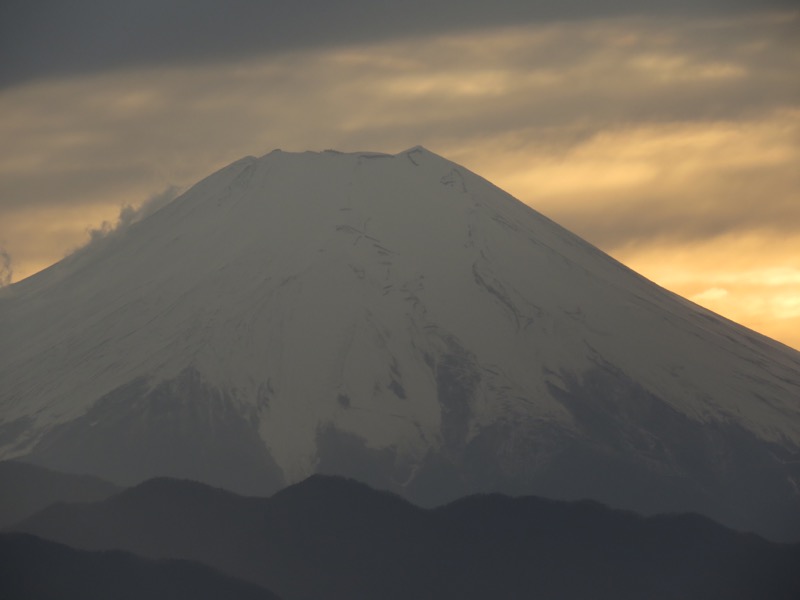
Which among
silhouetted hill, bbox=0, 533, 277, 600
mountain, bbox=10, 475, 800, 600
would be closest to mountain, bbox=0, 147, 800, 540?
mountain, bbox=10, 475, 800, 600

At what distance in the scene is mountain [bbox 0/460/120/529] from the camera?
12650 cm

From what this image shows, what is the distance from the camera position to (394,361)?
132750mm

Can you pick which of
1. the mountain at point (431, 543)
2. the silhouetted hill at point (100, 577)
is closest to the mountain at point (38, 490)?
the mountain at point (431, 543)

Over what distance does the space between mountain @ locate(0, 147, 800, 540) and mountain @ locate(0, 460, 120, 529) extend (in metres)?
1.41

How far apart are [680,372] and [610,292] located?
10004mm

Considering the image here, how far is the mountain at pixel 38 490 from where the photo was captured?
126500 mm

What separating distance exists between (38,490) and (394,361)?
26478 mm

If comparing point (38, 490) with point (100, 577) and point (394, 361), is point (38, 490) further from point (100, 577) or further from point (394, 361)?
point (394, 361)

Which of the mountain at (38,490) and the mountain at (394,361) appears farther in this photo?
the mountain at (394,361)

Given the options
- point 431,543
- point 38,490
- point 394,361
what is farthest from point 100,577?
point 394,361

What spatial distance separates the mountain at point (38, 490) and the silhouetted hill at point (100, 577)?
2.20 m

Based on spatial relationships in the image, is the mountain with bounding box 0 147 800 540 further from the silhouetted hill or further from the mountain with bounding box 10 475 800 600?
the silhouetted hill

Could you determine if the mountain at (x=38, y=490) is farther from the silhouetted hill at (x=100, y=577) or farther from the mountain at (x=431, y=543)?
the silhouetted hill at (x=100, y=577)

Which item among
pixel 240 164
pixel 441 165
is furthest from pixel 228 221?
pixel 441 165
